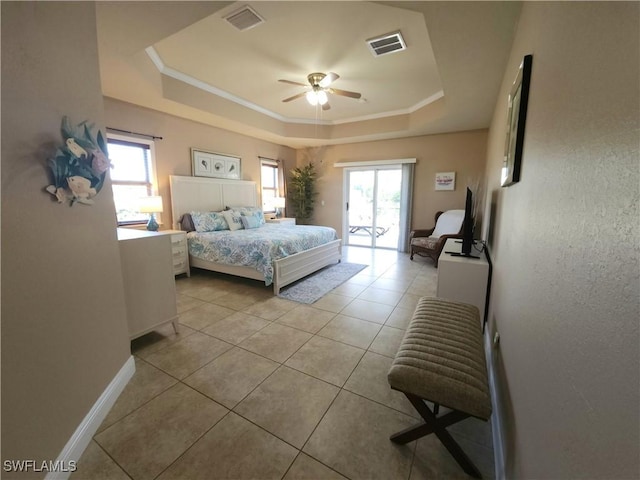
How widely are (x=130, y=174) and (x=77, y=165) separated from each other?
3.01m

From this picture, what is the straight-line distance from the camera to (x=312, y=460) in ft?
4.37

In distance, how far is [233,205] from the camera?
537 cm

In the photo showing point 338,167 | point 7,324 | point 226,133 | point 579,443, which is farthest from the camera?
point 338,167

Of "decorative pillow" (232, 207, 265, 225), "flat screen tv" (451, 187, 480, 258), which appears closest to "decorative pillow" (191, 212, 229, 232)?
"decorative pillow" (232, 207, 265, 225)

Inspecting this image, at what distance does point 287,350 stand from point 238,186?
4.05m

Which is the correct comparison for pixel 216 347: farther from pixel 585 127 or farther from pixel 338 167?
pixel 338 167

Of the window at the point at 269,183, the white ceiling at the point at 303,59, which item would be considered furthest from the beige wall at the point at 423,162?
the window at the point at 269,183

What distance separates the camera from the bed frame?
144 inches

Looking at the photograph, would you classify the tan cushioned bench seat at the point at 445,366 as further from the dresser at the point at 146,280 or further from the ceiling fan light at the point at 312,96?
the ceiling fan light at the point at 312,96

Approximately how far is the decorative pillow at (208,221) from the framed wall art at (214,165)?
31.5 inches

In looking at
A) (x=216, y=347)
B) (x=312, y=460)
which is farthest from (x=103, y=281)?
→ (x=312, y=460)

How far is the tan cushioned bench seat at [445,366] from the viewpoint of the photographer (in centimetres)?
113

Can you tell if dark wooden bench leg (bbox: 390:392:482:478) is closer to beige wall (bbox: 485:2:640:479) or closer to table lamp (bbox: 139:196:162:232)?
beige wall (bbox: 485:2:640:479)
